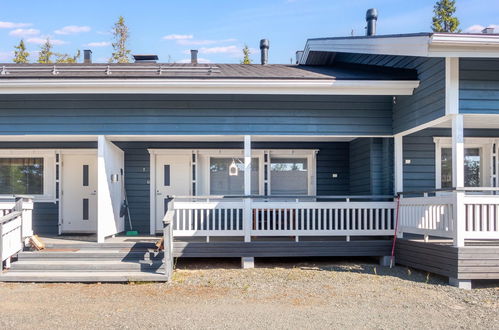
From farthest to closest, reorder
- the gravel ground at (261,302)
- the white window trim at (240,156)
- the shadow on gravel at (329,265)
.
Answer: the white window trim at (240,156)
the shadow on gravel at (329,265)
the gravel ground at (261,302)

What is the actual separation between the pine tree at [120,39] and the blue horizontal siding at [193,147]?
2079 cm

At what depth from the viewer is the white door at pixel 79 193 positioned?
9.97 m

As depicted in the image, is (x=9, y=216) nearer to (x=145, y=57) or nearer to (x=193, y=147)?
Result: (x=193, y=147)

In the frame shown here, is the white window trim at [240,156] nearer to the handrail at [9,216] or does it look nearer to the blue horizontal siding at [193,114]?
the blue horizontal siding at [193,114]

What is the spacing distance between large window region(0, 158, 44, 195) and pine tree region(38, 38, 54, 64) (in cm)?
1947

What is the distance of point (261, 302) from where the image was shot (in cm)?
547

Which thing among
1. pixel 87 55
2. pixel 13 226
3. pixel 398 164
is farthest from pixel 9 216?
pixel 398 164

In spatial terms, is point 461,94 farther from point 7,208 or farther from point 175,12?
point 175,12

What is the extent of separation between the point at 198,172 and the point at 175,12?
13078mm

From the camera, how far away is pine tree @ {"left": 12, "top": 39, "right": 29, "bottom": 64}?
85.1ft

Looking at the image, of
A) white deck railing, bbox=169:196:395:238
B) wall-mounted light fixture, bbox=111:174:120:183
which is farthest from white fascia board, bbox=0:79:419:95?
white deck railing, bbox=169:196:395:238

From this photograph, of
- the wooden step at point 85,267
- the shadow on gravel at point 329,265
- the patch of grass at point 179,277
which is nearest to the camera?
the patch of grass at point 179,277

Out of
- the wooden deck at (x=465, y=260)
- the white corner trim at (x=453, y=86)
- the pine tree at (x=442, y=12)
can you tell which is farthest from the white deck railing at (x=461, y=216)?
the pine tree at (x=442, y=12)

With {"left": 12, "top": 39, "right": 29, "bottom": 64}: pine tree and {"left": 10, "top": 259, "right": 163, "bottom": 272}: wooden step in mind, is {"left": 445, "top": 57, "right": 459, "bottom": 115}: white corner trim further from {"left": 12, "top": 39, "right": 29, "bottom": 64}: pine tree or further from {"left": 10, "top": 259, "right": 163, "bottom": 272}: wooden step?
{"left": 12, "top": 39, "right": 29, "bottom": 64}: pine tree
